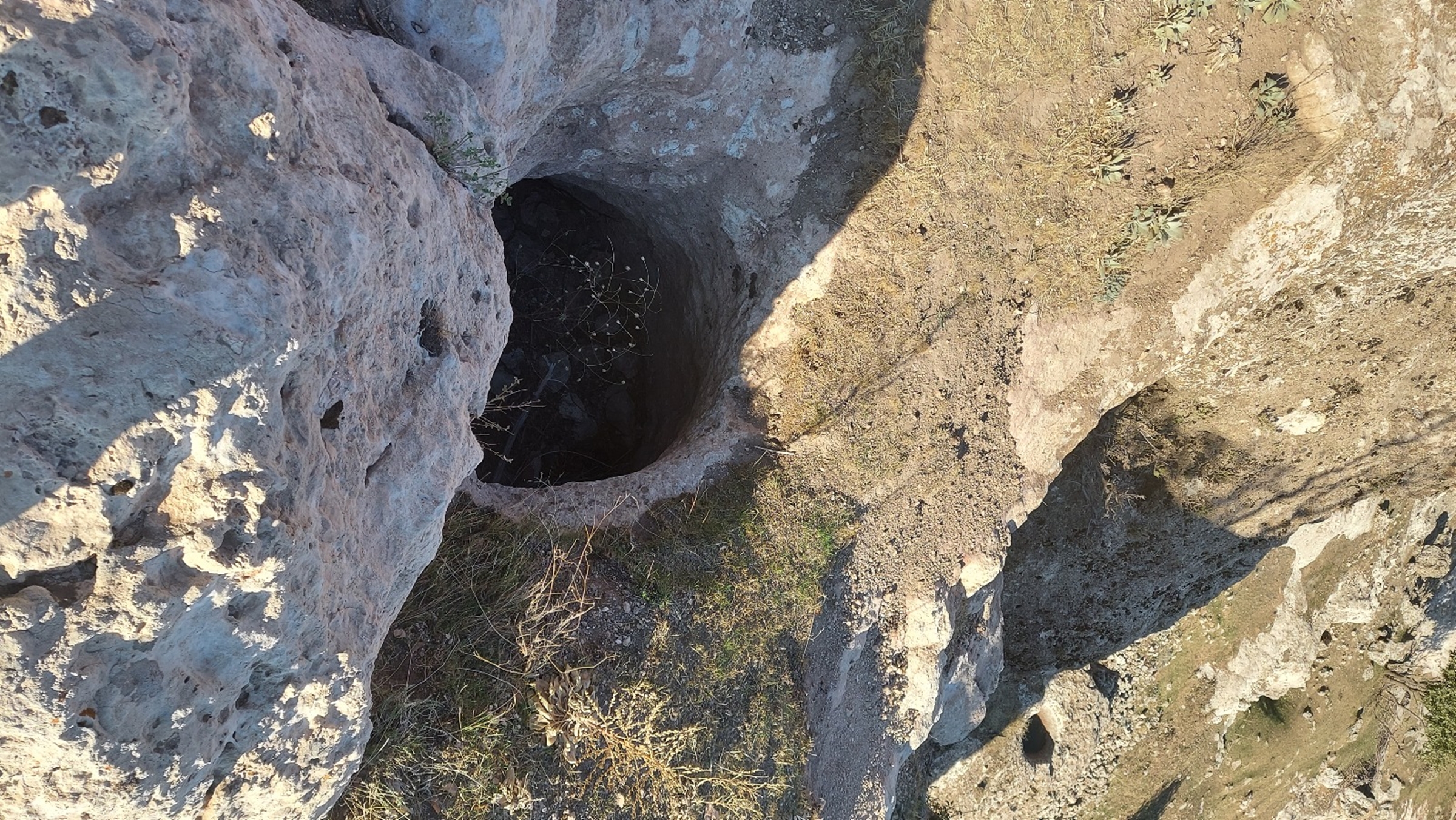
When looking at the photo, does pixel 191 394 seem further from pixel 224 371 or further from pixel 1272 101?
pixel 1272 101

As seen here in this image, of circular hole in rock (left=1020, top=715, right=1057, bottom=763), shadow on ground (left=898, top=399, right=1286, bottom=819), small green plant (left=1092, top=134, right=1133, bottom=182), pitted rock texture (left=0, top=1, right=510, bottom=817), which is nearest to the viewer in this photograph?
pitted rock texture (left=0, top=1, right=510, bottom=817)

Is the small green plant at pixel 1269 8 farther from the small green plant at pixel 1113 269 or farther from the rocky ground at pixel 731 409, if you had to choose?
the small green plant at pixel 1113 269

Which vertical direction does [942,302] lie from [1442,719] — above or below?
above

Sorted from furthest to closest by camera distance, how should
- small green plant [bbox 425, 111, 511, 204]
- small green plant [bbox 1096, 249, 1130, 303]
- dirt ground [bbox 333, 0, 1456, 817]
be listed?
small green plant [bbox 1096, 249, 1130, 303] < dirt ground [bbox 333, 0, 1456, 817] < small green plant [bbox 425, 111, 511, 204]

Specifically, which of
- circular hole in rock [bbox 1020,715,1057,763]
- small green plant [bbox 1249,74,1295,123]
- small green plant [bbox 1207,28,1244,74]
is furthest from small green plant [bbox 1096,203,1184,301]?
circular hole in rock [bbox 1020,715,1057,763]

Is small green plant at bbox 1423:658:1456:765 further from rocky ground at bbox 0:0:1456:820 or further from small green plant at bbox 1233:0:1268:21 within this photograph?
small green plant at bbox 1233:0:1268:21

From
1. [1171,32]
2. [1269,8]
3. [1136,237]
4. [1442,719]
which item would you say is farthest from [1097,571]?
[1442,719]

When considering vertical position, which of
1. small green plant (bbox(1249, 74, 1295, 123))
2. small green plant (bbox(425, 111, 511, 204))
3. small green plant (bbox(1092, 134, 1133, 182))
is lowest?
small green plant (bbox(425, 111, 511, 204))
